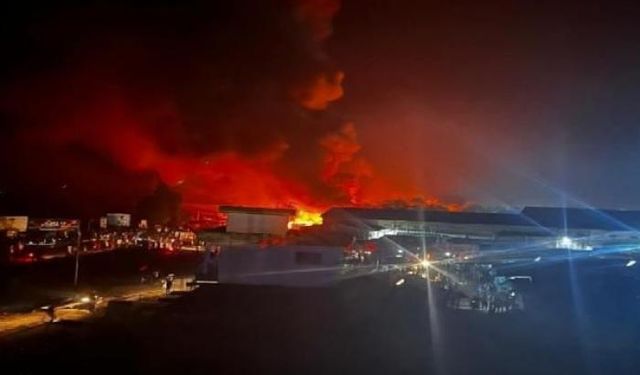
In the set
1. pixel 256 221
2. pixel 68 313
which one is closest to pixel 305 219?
pixel 256 221

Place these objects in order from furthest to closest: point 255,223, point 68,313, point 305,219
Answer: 1. point 305,219
2. point 255,223
3. point 68,313

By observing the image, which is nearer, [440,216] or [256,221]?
[256,221]

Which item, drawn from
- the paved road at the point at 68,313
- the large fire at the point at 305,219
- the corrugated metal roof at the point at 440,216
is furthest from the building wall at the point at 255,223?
the corrugated metal roof at the point at 440,216

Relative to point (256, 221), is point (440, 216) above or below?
above

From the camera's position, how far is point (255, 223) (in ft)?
96.8

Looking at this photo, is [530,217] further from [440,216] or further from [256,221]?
[256,221]

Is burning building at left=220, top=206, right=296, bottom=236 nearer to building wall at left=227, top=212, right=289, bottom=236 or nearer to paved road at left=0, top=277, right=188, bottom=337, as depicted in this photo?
building wall at left=227, top=212, right=289, bottom=236

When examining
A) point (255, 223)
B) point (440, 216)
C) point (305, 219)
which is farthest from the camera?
point (440, 216)

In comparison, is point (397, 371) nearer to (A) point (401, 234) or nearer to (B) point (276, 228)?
(B) point (276, 228)

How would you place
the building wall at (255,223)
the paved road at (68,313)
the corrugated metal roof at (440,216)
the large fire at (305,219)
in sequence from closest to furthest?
the paved road at (68,313), the building wall at (255,223), the large fire at (305,219), the corrugated metal roof at (440,216)

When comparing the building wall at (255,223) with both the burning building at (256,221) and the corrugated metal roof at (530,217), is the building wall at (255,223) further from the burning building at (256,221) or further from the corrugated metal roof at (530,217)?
the corrugated metal roof at (530,217)

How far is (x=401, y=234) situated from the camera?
111ft

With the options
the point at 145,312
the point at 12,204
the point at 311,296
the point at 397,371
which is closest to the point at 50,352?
the point at 145,312

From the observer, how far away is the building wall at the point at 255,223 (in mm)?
28906
